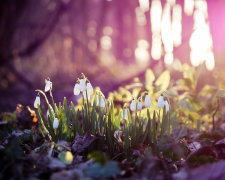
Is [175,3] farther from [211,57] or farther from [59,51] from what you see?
[59,51]

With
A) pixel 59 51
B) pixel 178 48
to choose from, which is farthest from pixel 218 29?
pixel 59 51

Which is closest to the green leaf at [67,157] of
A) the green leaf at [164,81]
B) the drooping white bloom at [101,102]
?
the drooping white bloom at [101,102]

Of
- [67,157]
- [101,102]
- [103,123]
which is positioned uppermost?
[101,102]

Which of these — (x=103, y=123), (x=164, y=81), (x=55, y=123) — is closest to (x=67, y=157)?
(x=55, y=123)

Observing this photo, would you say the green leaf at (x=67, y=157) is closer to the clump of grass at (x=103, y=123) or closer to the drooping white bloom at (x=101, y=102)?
the clump of grass at (x=103, y=123)

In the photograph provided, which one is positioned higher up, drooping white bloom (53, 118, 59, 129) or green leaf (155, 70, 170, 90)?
green leaf (155, 70, 170, 90)

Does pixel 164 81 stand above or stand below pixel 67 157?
above

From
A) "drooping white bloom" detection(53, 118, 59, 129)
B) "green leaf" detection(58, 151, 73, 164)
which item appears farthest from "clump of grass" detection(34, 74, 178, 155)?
"green leaf" detection(58, 151, 73, 164)

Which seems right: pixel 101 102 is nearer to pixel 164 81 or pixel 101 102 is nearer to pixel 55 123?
pixel 55 123

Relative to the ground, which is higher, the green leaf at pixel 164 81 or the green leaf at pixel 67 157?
the green leaf at pixel 164 81

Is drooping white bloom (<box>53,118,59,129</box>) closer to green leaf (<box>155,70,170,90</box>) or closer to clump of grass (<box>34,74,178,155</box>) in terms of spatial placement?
clump of grass (<box>34,74,178,155</box>)

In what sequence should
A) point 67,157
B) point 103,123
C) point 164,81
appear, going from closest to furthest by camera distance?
point 67,157 < point 103,123 < point 164,81
